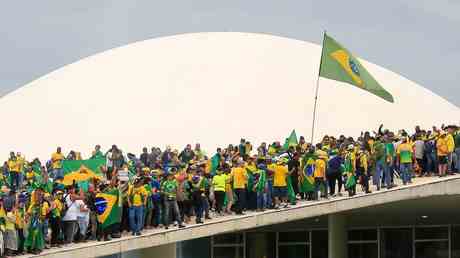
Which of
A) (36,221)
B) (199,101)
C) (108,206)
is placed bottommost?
(36,221)

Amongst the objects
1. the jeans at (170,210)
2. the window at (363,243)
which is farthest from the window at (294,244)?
the jeans at (170,210)

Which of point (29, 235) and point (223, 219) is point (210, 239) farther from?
point (29, 235)

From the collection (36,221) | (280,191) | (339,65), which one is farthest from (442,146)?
(36,221)

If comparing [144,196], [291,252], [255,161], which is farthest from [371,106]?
[144,196]

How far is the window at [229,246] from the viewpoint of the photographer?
31625mm

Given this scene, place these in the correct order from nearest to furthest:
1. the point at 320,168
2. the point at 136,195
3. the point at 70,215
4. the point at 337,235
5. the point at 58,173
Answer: the point at 70,215 < the point at 136,195 < the point at 320,168 < the point at 58,173 < the point at 337,235

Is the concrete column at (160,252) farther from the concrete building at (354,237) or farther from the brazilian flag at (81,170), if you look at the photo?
the concrete building at (354,237)

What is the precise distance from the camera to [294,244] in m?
32.0

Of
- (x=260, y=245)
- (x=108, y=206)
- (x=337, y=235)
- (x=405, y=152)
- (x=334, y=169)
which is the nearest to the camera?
(x=108, y=206)

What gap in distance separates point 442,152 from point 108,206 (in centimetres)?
757

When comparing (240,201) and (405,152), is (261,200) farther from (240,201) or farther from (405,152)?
(405,152)

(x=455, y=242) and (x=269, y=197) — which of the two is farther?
(x=455, y=242)

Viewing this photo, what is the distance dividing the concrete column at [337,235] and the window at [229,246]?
3.54 metres

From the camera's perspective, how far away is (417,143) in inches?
936
